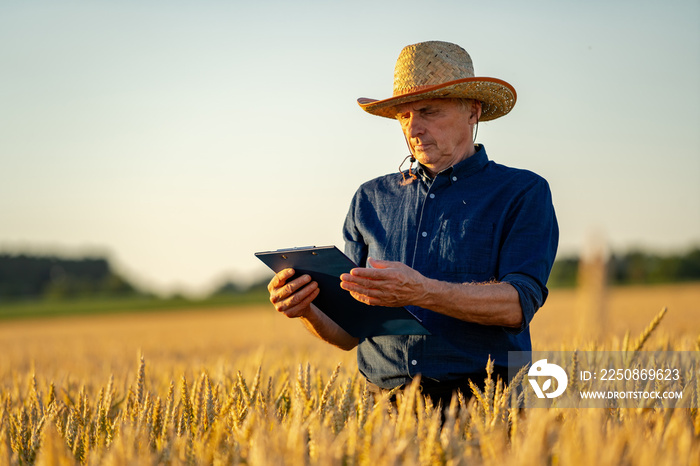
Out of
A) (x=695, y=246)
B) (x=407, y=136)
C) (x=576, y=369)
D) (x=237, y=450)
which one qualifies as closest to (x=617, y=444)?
(x=237, y=450)

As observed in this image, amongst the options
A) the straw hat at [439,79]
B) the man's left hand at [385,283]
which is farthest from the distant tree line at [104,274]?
the man's left hand at [385,283]

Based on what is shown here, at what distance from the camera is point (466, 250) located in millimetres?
2934

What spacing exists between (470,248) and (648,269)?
67.6 meters

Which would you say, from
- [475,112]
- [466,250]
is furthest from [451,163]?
[466,250]

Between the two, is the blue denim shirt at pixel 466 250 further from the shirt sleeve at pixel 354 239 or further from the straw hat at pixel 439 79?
the straw hat at pixel 439 79

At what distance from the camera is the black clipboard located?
2.48 metres

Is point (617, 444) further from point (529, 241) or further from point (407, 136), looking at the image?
point (407, 136)

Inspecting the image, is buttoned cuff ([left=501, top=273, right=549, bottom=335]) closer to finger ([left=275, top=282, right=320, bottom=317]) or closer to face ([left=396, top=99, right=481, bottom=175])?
face ([left=396, top=99, right=481, bottom=175])

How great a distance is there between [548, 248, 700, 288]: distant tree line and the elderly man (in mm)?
54638

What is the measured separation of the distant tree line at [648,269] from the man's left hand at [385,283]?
5536cm

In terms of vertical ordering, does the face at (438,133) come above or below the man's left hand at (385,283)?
above

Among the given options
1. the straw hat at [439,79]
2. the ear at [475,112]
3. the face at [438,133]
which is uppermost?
the straw hat at [439,79]

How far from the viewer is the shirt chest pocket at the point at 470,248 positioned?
9.61 ft

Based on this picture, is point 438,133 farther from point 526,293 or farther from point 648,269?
point 648,269
